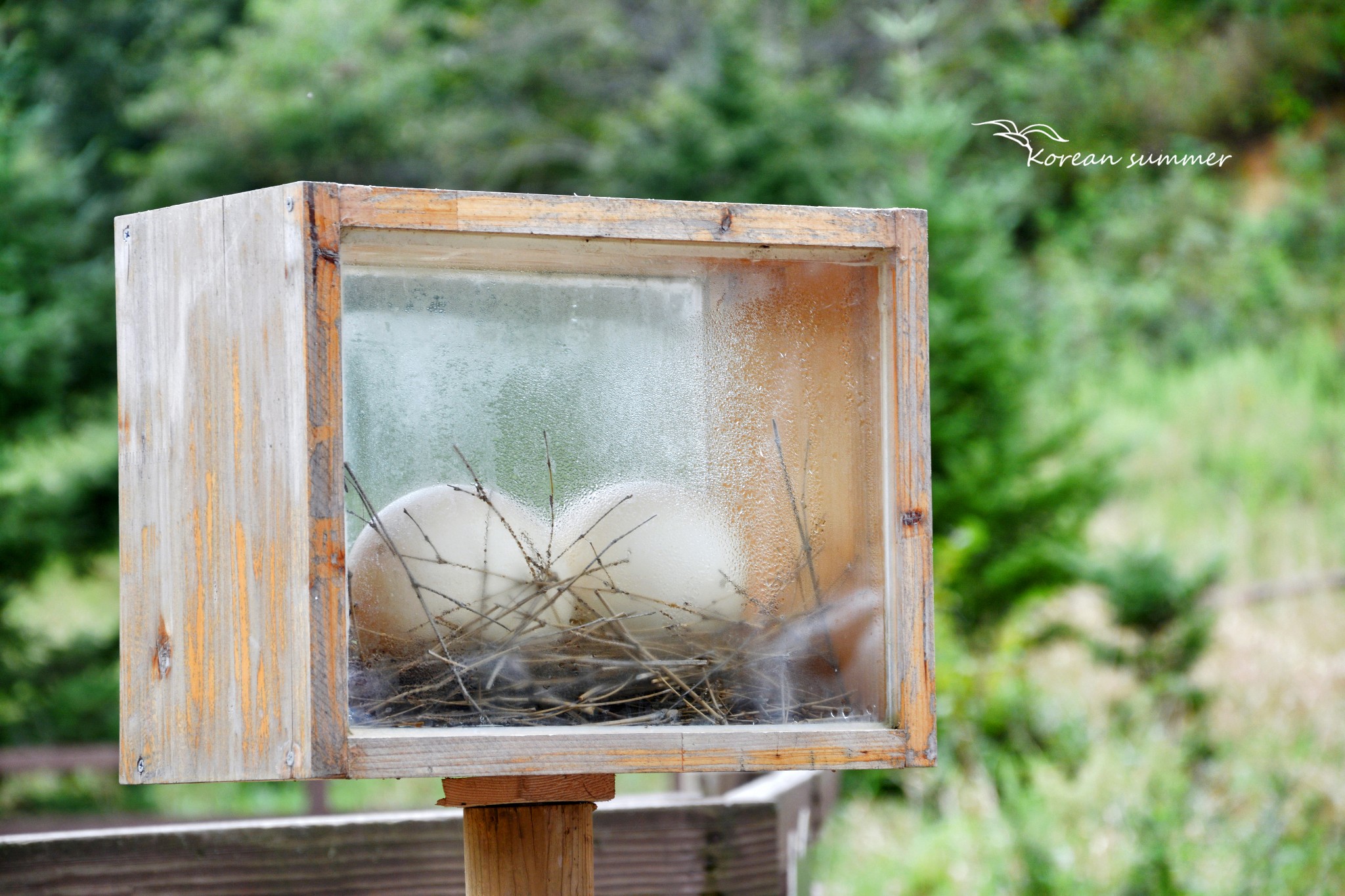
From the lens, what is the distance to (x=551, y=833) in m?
1.24

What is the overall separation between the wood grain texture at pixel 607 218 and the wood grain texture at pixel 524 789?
485mm

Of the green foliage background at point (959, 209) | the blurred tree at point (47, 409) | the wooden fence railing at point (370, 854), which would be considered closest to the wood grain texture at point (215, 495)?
the wooden fence railing at point (370, 854)

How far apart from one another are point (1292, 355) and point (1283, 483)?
1593 millimetres

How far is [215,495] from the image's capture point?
1112 millimetres

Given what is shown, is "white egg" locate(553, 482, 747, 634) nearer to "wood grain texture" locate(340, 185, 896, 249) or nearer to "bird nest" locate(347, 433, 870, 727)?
"bird nest" locate(347, 433, 870, 727)

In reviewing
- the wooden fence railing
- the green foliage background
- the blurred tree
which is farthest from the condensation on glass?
the blurred tree

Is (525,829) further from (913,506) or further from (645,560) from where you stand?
(913,506)

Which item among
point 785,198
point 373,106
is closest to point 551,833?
point 785,198

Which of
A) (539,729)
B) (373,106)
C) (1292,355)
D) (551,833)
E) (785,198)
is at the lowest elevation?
(551,833)

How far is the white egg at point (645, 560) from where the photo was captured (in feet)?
3.87

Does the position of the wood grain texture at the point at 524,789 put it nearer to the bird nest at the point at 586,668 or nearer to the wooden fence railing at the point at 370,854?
the bird nest at the point at 586,668

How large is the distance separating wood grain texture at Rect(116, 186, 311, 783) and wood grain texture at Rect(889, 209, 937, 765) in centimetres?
52

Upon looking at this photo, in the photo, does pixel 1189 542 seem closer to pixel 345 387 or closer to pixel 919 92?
pixel 919 92

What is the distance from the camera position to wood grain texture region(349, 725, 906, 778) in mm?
1061
